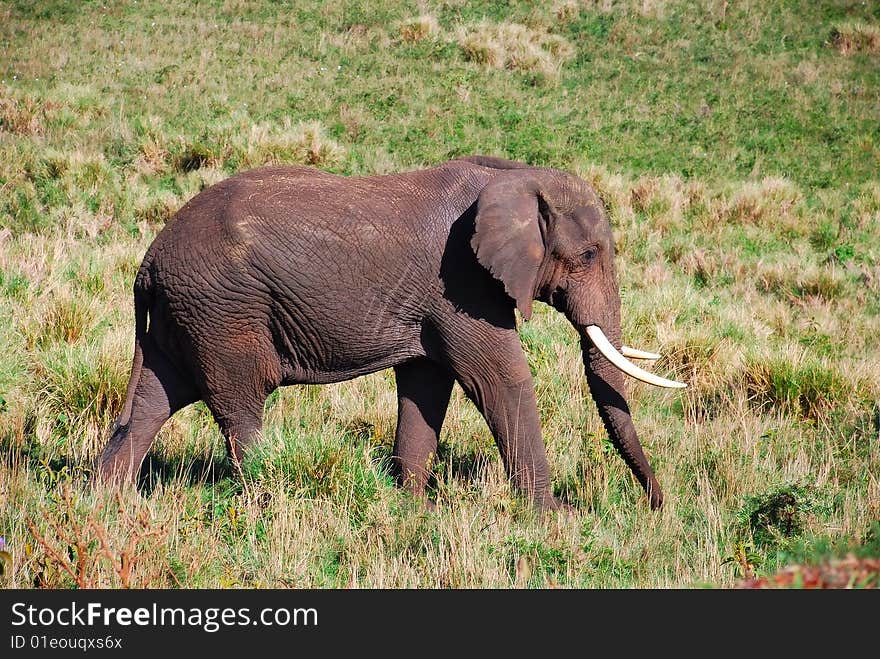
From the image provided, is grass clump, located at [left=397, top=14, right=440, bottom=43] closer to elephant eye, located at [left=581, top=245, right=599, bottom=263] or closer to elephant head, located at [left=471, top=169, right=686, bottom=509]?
elephant head, located at [left=471, top=169, right=686, bottom=509]

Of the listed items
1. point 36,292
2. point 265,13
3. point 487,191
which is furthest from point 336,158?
point 487,191

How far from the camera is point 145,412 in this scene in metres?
6.01

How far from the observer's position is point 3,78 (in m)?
17.5

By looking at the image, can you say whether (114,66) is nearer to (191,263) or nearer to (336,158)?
(336,158)

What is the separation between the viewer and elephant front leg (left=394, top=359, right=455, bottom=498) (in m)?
6.43

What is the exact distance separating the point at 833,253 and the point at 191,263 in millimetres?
10171

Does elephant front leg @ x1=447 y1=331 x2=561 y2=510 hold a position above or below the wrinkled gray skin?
below

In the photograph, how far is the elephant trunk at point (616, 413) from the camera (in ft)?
20.2

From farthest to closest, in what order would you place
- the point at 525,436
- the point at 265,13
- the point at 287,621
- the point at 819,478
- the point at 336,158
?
the point at 265,13, the point at 336,158, the point at 819,478, the point at 525,436, the point at 287,621

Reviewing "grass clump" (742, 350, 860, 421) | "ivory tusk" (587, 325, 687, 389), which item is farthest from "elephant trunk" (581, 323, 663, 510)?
"grass clump" (742, 350, 860, 421)

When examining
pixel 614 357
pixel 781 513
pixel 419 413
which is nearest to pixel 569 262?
pixel 614 357

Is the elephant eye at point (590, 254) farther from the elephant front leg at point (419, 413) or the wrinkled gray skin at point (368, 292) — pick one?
the elephant front leg at point (419, 413)

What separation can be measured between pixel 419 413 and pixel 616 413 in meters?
1.19

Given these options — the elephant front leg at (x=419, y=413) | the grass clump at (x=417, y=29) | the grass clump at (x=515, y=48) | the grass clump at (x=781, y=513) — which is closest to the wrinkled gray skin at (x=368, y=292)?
the elephant front leg at (x=419, y=413)
